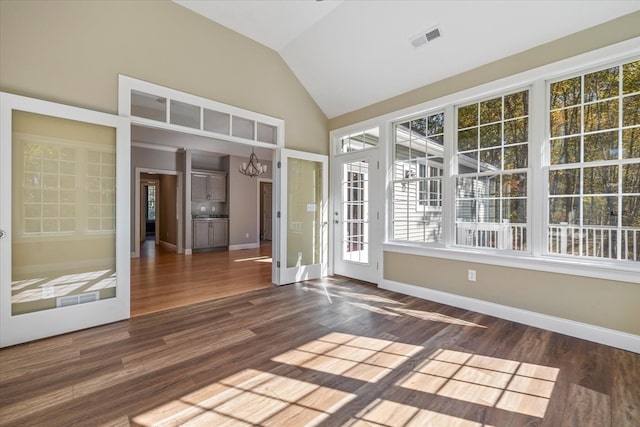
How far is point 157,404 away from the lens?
1703 millimetres

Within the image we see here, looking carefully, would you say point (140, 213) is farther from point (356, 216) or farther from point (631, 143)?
point (631, 143)

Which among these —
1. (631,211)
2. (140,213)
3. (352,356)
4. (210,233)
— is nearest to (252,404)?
(352,356)

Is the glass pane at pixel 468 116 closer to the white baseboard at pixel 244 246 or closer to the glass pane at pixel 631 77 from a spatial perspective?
the glass pane at pixel 631 77

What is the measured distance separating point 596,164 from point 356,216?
2983 millimetres

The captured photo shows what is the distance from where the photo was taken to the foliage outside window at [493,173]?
3.06m

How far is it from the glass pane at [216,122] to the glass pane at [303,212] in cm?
111

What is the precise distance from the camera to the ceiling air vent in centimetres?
318

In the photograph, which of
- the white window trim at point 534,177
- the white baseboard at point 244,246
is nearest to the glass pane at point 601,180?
the white window trim at point 534,177

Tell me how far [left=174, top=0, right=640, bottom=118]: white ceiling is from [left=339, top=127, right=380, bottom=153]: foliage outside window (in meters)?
0.44

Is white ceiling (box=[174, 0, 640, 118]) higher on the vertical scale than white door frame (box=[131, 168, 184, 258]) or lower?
higher

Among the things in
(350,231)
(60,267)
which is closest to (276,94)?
(350,231)

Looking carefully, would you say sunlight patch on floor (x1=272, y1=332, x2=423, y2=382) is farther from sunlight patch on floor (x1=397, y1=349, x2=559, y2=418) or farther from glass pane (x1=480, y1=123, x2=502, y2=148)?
glass pane (x1=480, y1=123, x2=502, y2=148)

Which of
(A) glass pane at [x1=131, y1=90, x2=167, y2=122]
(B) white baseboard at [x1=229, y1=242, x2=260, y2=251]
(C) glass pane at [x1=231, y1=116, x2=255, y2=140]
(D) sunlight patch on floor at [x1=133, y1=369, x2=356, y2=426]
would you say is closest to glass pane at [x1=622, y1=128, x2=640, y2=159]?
(D) sunlight patch on floor at [x1=133, y1=369, x2=356, y2=426]

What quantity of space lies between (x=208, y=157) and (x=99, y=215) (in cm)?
578
